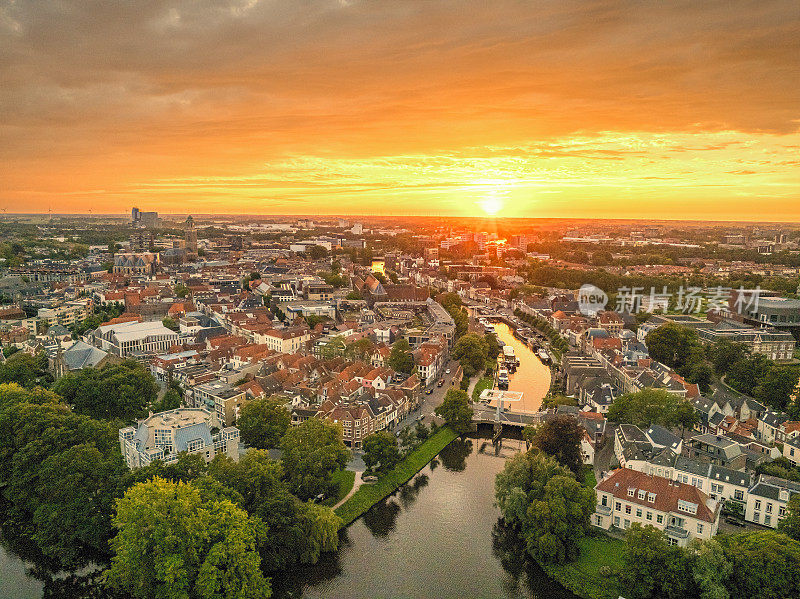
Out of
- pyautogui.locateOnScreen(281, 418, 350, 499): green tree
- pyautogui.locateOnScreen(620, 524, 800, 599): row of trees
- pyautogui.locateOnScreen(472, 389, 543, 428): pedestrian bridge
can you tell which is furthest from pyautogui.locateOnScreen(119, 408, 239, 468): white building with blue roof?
pyautogui.locateOnScreen(620, 524, 800, 599): row of trees

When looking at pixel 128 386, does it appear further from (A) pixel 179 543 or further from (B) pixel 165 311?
(B) pixel 165 311

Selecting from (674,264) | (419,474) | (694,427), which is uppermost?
(674,264)

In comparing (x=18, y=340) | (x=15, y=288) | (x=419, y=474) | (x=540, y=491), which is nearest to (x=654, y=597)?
(x=540, y=491)

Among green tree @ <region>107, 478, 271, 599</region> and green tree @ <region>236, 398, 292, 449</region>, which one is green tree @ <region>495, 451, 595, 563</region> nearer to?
green tree @ <region>107, 478, 271, 599</region>

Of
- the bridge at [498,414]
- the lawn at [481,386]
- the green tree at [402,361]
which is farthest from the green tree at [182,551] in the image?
the green tree at [402,361]

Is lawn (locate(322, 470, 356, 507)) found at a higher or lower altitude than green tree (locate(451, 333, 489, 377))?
lower
